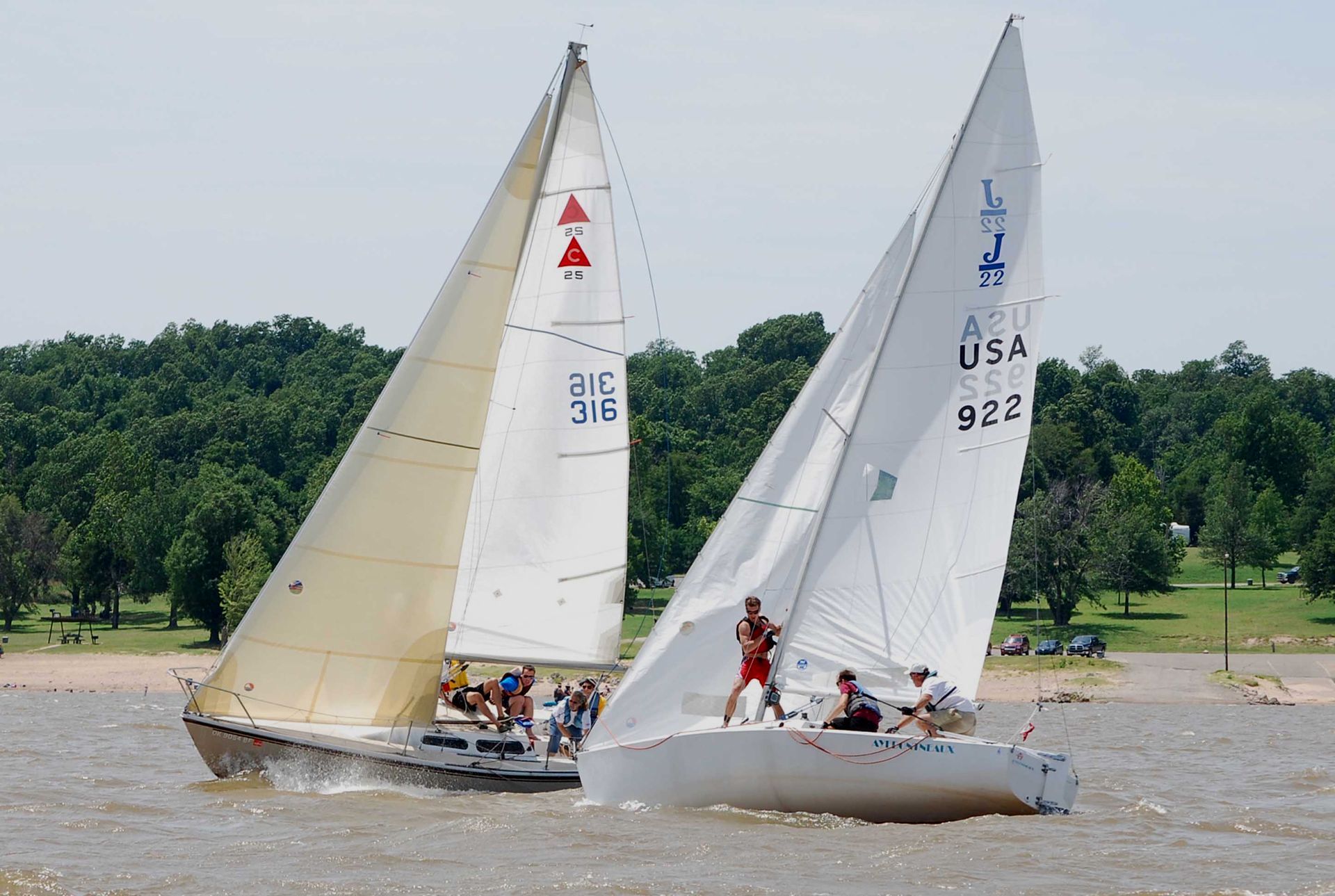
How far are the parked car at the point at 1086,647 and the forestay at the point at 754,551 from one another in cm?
4670

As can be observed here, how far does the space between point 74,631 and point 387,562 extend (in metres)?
56.4

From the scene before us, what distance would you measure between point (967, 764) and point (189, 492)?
67.8m

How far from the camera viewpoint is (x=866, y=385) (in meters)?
18.8

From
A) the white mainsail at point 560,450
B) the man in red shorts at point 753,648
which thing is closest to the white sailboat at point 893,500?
the man in red shorts at point 753,648

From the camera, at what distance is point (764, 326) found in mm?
150125

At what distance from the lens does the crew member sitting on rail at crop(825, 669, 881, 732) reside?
59.5 feet

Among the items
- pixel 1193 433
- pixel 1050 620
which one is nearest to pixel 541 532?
pixel 1050 620

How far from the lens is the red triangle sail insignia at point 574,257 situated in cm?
2333

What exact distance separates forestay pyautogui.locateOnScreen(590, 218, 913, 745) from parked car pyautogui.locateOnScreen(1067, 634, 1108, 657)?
46703mm

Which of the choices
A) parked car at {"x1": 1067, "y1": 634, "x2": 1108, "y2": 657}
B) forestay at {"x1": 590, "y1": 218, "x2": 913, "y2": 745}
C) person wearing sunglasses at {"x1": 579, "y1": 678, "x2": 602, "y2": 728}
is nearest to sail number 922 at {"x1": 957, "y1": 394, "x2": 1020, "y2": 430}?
forestay at {"x1": 590, "y1": 218, "x2": 913, "y2": 745}

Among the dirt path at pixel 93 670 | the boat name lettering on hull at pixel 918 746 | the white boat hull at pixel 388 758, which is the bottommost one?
the dirt path at pixel 93 670

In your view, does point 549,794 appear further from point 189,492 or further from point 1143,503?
point 1143,503

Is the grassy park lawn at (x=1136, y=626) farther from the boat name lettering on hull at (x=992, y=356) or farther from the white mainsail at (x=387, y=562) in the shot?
the boat name lettering on hull at (x=992, y=356)

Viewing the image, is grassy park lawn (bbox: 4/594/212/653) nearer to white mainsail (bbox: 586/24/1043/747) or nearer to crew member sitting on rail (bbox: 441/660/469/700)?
crew member sitting on rail (bbox: 441/660/469/700)
